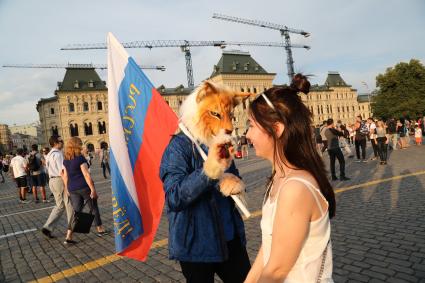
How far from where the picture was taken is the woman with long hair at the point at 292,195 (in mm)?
1255

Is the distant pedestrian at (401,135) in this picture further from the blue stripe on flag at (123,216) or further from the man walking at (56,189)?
the blue stripe on flag at (123,216)

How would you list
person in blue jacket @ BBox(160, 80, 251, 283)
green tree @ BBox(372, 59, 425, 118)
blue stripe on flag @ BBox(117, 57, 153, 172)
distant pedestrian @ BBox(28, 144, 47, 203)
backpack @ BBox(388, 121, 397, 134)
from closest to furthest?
person in blue jacket @ BBox(160, 80, 251, 283) → blue stripe on flag @ BBox(117, 57, 153, 172) → distant pedestrian @ BBox(28, 144, 47, 203) → backpack @ BBox(388, 121, 397, 134) → green tree @ BBox(372, 59, 425, 118)

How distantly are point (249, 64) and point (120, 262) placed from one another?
7250cm

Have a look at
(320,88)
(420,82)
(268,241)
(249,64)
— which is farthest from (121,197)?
(320,88)

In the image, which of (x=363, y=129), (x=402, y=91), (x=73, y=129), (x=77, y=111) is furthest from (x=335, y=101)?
(x=363, y=129)

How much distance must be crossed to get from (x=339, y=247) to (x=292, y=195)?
366cm

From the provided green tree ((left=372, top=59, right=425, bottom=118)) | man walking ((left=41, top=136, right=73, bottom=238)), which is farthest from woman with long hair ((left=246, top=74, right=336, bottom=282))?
green tree ((left=372, top=59, right=425, bottom=118))

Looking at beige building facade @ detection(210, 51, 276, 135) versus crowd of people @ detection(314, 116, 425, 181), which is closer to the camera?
crowd of people @ detection(314, 116, 425, 181)

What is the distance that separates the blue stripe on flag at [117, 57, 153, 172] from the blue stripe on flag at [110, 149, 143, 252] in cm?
19

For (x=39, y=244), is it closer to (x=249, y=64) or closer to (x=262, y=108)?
(x=262, y=108)

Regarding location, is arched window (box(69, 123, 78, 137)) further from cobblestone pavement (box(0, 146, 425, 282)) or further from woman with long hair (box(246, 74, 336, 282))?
woman with long hair (box(246, 74, 336, 282))

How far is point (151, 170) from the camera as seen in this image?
9.13 feet

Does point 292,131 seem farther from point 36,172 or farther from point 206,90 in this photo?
point 36,172

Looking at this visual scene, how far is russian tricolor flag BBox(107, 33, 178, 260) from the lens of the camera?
269 cm
